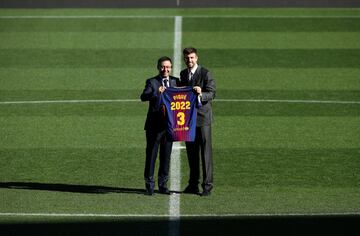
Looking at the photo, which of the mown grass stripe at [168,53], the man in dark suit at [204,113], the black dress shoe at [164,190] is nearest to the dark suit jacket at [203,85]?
the man in dark suit at [204,113]

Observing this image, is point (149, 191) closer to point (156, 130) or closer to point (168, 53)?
point (156, 130)

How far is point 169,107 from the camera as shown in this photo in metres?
15.7

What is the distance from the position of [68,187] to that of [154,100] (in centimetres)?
182

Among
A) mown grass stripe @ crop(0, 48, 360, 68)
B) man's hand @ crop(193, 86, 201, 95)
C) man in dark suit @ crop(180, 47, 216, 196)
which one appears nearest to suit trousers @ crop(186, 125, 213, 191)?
man in dark suit @ crop(180, 47, 216, 196)

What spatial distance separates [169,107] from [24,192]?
2.17 meters

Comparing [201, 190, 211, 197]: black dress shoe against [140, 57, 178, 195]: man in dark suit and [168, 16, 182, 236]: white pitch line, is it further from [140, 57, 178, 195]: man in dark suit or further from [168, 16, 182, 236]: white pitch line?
[140, 57, 178, 195]: man in dark suit

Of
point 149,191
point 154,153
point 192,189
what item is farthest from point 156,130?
point 192,189

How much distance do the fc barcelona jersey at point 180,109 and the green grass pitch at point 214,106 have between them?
0.87m

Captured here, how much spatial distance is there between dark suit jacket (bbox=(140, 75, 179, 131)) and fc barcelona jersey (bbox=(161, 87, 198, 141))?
11 cm

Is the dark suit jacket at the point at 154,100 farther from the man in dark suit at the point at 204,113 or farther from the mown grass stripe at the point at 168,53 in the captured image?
the mown grass stripe at the point at 168,53

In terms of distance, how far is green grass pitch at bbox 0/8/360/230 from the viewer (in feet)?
52.5

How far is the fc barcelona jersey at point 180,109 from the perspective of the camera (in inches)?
614

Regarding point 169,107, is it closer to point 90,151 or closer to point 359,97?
point 90,151

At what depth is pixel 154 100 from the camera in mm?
15664
